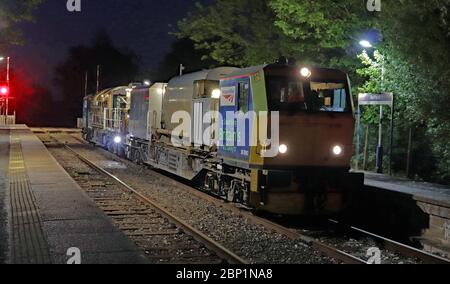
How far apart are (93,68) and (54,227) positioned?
8566 cm

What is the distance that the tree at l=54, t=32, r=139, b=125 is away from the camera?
9194 cm

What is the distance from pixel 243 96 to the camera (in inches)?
482

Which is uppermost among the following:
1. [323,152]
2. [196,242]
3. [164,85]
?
[164,85]

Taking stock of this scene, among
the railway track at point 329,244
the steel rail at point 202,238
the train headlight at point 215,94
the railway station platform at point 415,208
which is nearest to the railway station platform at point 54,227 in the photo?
the steel rail at point 202,238

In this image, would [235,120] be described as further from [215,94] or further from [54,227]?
[54,227]

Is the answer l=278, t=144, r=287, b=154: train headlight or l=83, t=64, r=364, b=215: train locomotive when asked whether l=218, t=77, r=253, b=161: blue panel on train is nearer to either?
l=83, t=64, r=364, b=215: train locomotive

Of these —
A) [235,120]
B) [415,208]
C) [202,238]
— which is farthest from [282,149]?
[415,208]

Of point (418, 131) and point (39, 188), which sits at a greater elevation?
point (418, 131)

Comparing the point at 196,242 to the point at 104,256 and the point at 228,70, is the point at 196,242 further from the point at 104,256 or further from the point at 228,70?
the point at 228,70

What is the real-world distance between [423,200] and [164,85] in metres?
10.8

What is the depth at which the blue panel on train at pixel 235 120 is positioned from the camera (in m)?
12.0

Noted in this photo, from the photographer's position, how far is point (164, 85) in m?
20.3

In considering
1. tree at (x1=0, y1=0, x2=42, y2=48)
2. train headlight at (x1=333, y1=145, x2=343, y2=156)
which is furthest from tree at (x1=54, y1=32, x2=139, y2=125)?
train headlight at (x1=333, y1=145, x2=343, y2=156)

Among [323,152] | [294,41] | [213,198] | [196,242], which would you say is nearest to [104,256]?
[196,242]
